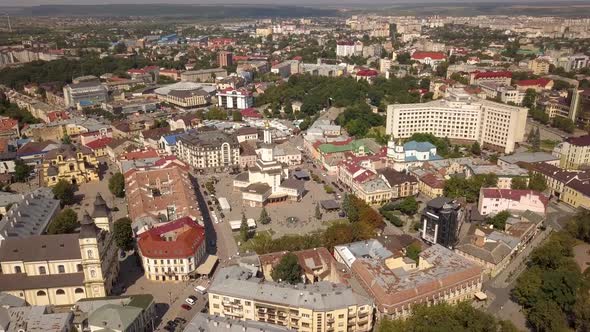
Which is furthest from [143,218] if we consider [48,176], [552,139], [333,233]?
[552,139]

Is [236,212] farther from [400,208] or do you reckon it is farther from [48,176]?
[48,176]

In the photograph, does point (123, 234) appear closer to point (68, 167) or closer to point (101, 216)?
point (101, 216)

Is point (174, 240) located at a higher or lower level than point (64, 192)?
higher

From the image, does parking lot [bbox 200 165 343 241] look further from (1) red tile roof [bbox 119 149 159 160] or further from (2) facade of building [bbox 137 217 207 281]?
(1) red tile roof [bbox 119 149 159 160]

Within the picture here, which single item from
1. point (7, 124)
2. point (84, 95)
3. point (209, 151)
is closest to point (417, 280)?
point (209, 151)

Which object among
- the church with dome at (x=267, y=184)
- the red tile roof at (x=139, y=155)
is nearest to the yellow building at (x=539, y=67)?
the church with dome at (x=267, y=184)

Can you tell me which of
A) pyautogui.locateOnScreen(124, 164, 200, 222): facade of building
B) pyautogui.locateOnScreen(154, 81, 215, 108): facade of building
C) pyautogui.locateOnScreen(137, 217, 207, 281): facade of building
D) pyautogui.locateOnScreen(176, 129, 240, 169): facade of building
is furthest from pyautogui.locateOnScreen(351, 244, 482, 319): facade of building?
pyautogui.locateOnScreen(154, 81, 215, 108): facade of building

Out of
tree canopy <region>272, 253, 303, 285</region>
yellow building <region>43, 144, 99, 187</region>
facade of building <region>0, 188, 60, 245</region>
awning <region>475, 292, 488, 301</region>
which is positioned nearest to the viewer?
tree canopy <region>272, 253, 303, 285</region>
